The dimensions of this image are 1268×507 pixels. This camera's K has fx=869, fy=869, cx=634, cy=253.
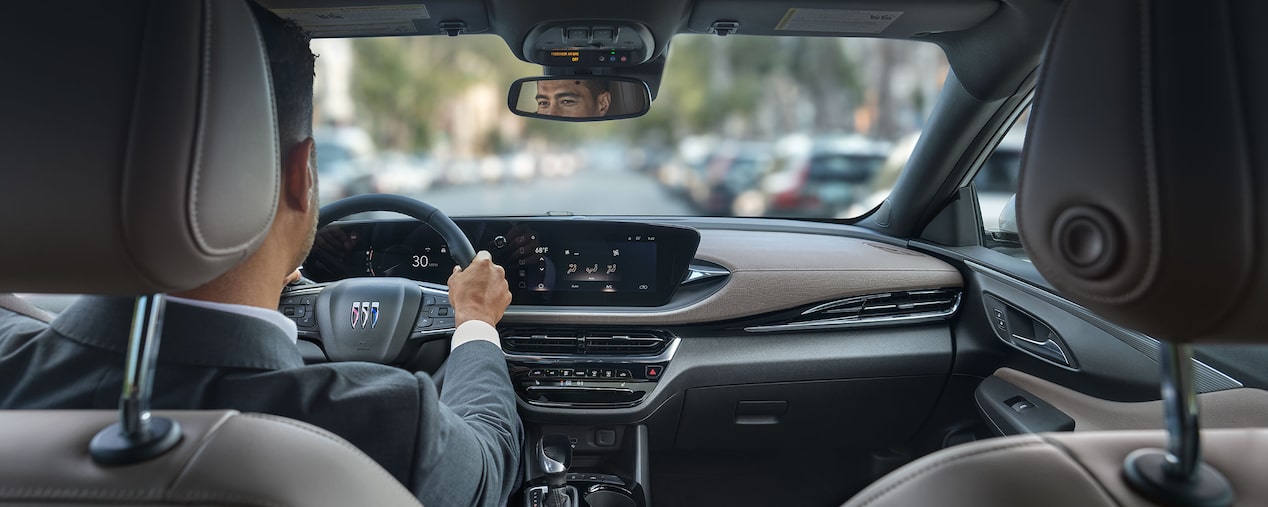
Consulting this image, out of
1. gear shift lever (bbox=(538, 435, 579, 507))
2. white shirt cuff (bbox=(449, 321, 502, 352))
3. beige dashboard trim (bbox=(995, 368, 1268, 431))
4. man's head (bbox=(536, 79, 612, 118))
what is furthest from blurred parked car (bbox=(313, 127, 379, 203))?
beige dashboard trim (bbox=(995, 368, 1268, 431))

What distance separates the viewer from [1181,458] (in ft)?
3.84

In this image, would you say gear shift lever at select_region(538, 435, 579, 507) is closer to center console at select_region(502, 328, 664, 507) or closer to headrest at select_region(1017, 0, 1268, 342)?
center console at select_region(502, 328, 664, 507)

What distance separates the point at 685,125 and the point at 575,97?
47.3m

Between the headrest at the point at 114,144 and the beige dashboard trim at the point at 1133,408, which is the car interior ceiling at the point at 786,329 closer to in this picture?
the beige dashboard trim at the point at 1133,408

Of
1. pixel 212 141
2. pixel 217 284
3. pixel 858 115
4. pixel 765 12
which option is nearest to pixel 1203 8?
pixel 212 141

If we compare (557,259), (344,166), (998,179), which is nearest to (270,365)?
(557,259)

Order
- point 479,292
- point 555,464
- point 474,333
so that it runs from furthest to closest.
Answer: point 555,464 → point 479,292 → point 474,333

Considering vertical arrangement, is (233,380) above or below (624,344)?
above

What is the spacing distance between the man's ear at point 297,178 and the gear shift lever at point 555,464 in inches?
63.0

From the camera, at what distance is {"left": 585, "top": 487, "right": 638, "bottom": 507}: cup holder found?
131 inches

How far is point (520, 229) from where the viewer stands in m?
3.39

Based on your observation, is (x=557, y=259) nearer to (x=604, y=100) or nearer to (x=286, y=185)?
(x=604, y=100)

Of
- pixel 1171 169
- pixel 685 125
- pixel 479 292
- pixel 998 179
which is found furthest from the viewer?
pixel 685 125

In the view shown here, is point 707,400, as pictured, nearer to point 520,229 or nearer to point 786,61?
point 520,229
